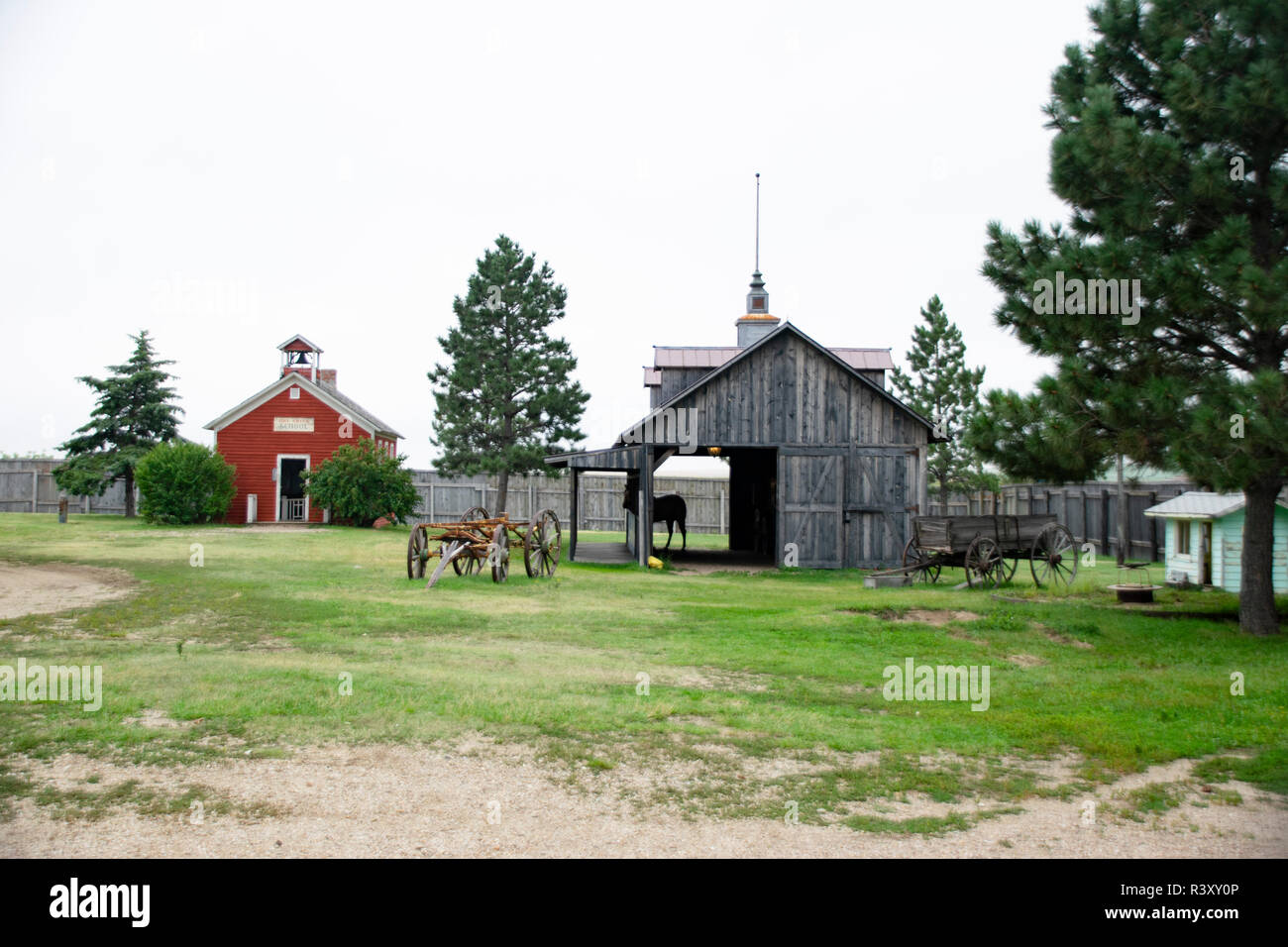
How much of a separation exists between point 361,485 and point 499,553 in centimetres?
1758

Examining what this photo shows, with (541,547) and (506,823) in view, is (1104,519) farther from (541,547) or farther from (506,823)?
(506,823)

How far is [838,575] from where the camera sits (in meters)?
21.0

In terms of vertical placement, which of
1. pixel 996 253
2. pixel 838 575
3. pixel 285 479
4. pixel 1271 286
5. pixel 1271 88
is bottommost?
pixel 838 575

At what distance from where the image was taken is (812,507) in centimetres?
2244

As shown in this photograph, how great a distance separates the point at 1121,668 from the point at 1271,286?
4.84 meters

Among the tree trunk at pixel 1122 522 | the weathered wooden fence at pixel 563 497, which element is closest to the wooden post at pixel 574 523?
the weathered wooden fence at pixel 563 497

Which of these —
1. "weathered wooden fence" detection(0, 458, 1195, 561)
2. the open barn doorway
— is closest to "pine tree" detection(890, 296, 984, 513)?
"weathered wooden fence" detection(0, 458, 1195, 561)

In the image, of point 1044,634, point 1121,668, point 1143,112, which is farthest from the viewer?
point 1143,112

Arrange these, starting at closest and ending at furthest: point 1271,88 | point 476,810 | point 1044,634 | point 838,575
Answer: point 476,810 → point 1271,88 → point 1044,634 → point 838,575

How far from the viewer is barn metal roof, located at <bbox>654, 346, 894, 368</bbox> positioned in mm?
27250

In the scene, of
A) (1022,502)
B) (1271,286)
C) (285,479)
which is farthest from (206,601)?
(1022,502)

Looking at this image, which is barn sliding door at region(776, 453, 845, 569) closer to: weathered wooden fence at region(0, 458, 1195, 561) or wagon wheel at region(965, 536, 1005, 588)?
wagon wheel at region(965, 536, 1005, 588)

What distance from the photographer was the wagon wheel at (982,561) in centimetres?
1687
